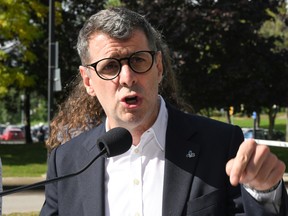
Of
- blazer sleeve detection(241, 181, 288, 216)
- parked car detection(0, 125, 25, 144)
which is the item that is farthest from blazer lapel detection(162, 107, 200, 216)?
parked car detection(0, 125, 25, 144)

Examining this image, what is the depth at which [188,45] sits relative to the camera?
23.9 meters

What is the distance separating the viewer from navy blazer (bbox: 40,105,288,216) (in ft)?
8.82

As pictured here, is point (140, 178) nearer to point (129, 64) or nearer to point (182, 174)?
point (182, 174)

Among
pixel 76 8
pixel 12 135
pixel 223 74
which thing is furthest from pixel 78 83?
pixel 12 135

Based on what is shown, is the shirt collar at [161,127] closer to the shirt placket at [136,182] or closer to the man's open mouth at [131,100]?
the shirt placket at [136,182]

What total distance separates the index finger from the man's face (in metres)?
0.79

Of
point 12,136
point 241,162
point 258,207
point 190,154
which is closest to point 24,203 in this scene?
point 190,154

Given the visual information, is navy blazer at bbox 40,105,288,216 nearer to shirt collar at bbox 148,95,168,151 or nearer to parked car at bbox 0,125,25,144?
shirt collar at bbox 148,95,168,151

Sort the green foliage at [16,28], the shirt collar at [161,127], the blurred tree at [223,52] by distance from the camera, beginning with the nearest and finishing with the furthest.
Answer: the shirt collar at [161,127], the green foliage at [16,28], the blurred tree at [223,52]

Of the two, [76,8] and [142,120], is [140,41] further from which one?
[76,8]

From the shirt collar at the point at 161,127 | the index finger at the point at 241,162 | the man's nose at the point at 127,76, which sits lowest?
the shirt collar at the point at 161,127

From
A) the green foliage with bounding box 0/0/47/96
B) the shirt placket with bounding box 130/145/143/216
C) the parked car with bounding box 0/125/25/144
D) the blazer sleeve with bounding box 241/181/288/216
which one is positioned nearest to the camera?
the blazer sleeve with bounding box 241/181/288/216

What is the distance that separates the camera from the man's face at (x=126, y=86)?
2691 mm

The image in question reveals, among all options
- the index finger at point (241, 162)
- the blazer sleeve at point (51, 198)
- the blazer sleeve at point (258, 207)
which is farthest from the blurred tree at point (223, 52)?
the index finger at point (241, 162)
